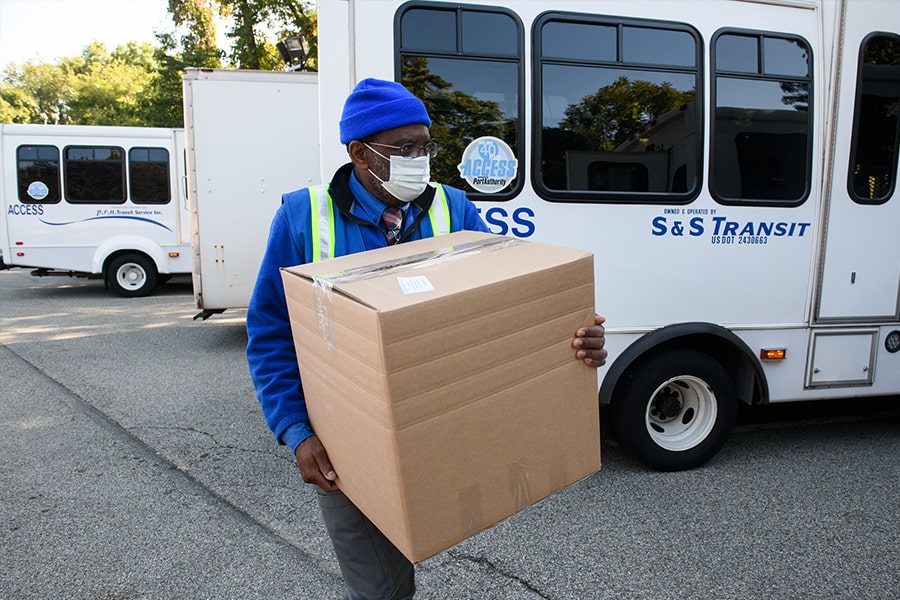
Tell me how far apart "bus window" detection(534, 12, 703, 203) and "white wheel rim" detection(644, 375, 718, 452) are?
1193mm

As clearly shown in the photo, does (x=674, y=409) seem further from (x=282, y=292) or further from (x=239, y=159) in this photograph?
(x=239, y=159)

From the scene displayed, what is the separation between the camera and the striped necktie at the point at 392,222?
1823 millimetres

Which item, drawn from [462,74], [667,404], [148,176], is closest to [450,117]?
[462,74]

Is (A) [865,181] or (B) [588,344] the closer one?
(B) [588,344]

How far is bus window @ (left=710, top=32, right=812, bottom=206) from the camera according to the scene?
3.75m

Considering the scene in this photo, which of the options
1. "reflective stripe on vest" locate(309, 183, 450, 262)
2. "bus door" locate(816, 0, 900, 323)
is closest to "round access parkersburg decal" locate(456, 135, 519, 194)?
"reflective stripe on vest" locate(309, 183, 450, 262)

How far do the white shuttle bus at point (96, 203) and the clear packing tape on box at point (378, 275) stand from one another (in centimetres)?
1075

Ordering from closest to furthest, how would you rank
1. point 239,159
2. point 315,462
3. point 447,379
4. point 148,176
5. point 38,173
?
point 447,379 < point 315,462 < point 239,159 < point 38,173 < point 148,176

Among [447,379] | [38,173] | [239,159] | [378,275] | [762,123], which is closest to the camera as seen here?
[447,379]

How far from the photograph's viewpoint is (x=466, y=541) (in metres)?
3.15

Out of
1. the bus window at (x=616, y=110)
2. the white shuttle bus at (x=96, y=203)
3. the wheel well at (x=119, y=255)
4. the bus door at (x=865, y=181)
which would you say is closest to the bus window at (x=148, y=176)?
the white shuttle bus at (x=96, y=203)

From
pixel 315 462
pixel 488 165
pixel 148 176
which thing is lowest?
pixel 315 462

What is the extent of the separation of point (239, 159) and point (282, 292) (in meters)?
5.65

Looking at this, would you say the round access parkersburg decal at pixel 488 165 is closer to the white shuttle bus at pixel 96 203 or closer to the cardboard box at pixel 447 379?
the cardboard box at pixel 447 379
